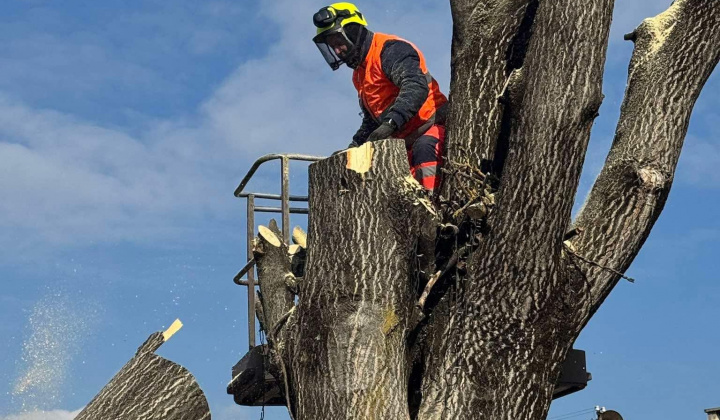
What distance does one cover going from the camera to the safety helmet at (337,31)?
7.80 meters

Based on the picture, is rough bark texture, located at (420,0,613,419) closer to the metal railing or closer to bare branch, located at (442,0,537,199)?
bare branch, located at (442,0,537,199)

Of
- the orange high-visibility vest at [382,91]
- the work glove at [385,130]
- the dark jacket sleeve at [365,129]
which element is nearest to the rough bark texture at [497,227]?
the work glove at [385,130]

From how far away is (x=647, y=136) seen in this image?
648 centimetres

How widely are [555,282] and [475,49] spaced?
1595mm

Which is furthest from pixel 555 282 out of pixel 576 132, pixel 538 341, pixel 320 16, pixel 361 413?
pixel 320 16

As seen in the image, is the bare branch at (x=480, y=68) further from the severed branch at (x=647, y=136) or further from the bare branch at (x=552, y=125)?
the severed branch at (x=647, y=136)

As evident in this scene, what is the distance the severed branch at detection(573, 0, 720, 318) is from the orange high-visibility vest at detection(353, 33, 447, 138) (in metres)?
1.48

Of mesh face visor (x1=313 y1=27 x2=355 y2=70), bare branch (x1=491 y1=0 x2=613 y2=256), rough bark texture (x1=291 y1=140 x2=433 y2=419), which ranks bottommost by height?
rough bark texture (x1=291 y1=140 x2=433 y2=419)

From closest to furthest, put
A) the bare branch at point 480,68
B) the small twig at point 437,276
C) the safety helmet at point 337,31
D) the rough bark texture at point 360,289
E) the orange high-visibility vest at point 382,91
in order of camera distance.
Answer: the rough bark texture at point 360,289, the small twig at point 437,276, the bare branch at point 480,68, the orange high-visibility vest at point 382,91, the safety helmet at point 337,31

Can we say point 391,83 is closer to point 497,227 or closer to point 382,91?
point 382,91

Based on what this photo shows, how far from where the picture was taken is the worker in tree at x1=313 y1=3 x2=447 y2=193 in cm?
731

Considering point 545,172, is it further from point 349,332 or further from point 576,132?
point 349,332

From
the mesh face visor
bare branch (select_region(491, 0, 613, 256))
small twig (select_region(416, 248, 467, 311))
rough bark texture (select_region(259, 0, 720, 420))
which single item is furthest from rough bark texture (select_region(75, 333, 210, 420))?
bare branch (select_region(491, 0, 613, 256))

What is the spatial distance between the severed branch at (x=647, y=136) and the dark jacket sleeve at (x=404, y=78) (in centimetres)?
144
